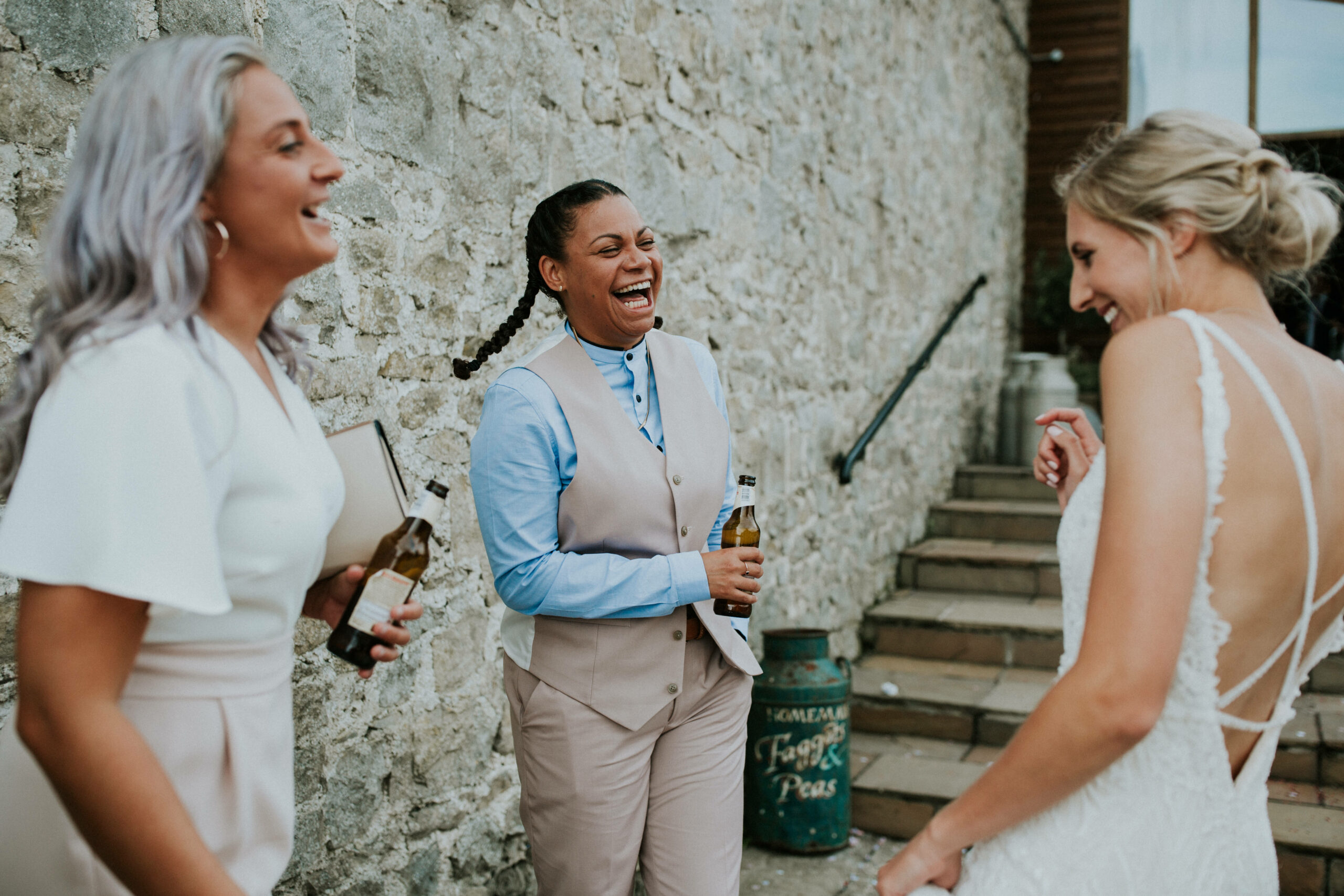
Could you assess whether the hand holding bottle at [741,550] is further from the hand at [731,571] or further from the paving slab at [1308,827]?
the paving slab at [1308,827]

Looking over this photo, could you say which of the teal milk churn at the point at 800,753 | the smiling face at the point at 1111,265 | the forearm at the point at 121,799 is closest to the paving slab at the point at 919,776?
the teal milk churn at the point at 800,753

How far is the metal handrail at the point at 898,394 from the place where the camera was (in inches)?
202

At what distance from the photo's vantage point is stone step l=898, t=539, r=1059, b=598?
18.6 ft

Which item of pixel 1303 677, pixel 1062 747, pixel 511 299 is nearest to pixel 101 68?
pixel 511 299

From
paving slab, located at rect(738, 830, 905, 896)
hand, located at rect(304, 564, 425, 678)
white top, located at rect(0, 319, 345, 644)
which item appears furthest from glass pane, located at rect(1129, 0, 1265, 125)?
white top, located at rect(0, 319, 345, 644)

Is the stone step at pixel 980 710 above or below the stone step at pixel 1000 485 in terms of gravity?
below

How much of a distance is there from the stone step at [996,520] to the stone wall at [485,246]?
1077 mm

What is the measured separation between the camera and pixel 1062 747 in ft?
3.64

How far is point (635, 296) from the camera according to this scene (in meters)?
2.09

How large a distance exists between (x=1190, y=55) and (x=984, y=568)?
19.8ft

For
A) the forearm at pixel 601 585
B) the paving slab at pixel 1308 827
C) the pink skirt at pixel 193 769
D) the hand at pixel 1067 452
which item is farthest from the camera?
the paving slab at pixel 1308 827

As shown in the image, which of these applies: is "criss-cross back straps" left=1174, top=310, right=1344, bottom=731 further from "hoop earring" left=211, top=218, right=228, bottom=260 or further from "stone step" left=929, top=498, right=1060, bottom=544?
"stone step" left=929, top=498, right=1060, bottom=544

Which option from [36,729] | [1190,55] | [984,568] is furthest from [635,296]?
[1190,55]

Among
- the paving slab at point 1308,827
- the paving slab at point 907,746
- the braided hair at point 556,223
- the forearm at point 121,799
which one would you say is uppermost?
the braided hair at point 556,223
